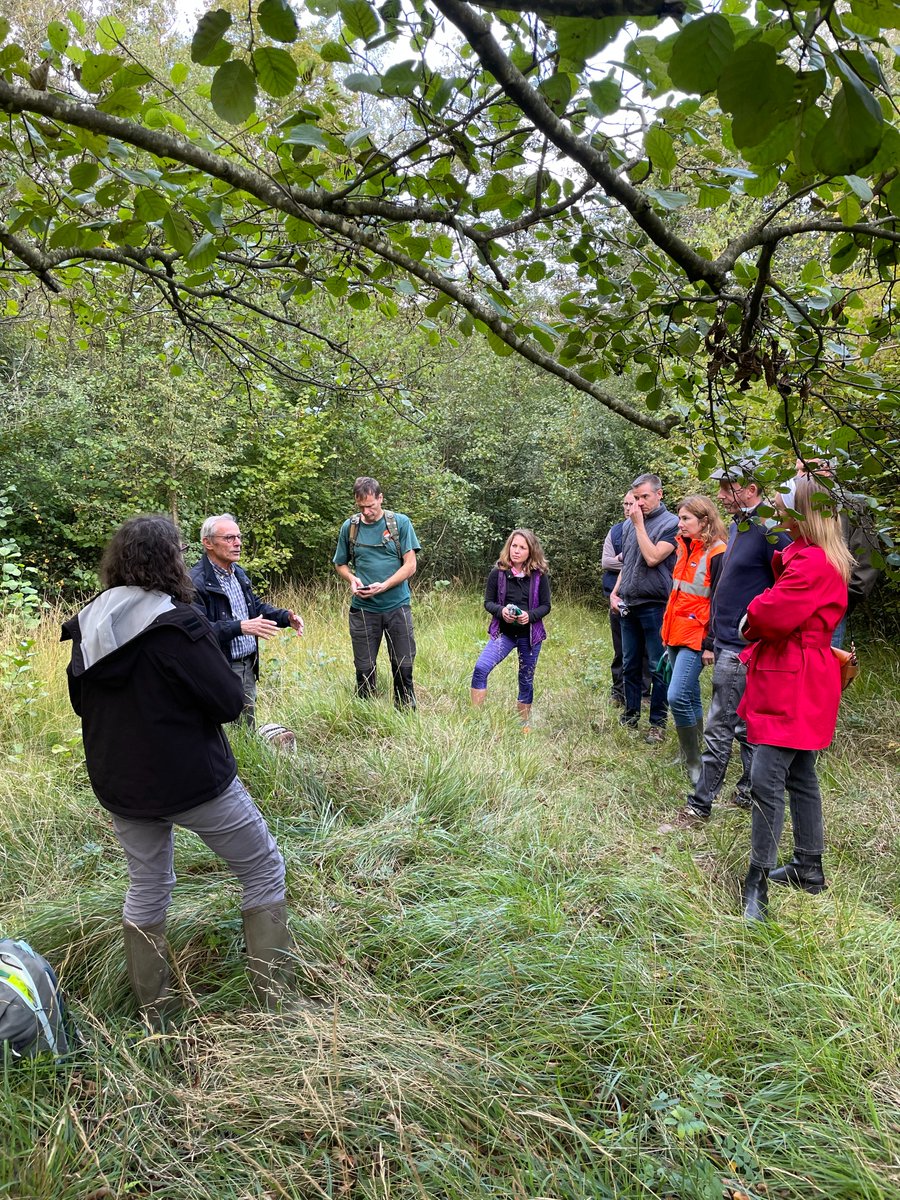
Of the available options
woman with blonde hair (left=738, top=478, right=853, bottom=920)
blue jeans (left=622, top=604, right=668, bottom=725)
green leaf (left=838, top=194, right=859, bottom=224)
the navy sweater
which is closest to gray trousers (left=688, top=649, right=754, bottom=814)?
the navy sweater

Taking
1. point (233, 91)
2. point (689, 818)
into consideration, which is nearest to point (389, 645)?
point (689, 818)

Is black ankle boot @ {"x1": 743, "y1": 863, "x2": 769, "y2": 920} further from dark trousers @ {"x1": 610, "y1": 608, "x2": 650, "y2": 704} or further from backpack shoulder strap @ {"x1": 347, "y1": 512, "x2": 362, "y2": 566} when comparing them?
backpack shoulder strap @ {"x1": 347, "y1": 512, "x2": 362, "y2": 566}

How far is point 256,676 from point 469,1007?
9.25 ft

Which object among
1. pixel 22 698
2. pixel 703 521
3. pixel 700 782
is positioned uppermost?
pixel 703 521

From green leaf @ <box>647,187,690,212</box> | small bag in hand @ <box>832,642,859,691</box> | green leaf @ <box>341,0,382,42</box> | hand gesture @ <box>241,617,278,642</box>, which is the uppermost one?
green leaf @ <box>341,0,382,42</box>

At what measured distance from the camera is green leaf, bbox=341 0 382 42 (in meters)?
1.07

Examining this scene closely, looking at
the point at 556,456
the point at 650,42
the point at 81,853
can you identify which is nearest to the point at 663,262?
the point at 650,42

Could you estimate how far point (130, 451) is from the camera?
8922mm

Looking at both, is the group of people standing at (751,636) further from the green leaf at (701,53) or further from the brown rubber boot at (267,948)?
the brown rubber boot at (267,948)

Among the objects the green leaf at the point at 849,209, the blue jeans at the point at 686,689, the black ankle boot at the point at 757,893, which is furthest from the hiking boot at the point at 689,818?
the green leaf at the point at 849,209

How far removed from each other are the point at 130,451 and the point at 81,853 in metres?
6.91

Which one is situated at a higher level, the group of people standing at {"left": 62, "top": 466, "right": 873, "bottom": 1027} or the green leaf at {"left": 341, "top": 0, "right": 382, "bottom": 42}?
the green leaf at {"left": 341, "top": 0, "right": 382, "bottom": 42}

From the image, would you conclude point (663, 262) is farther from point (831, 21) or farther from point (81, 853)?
point (81, 853)

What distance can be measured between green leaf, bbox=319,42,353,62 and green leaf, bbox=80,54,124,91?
39cm
